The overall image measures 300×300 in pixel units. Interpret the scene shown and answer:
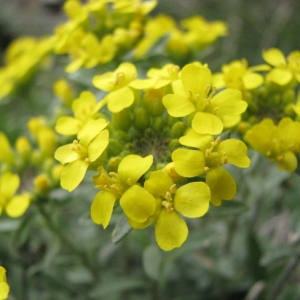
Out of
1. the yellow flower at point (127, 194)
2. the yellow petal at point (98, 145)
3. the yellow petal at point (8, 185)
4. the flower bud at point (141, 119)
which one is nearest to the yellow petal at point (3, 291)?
the yellow flower at point (127, 194)

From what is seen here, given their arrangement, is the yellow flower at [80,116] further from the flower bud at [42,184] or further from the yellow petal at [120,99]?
the flower bud at [42,184]

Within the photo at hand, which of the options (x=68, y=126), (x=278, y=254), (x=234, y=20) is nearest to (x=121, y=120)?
(x=68, y=126)

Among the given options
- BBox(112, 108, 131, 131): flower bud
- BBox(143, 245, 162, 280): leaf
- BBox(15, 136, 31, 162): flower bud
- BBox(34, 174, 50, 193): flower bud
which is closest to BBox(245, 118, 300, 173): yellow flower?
BBox(112, 108, 131, 131): flower bud

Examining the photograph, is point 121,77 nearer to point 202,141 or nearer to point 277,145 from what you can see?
point 202,141

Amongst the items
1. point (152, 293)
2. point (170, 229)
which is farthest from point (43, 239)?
point (170, 229)

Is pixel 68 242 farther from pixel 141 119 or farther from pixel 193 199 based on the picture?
pixel 193 199

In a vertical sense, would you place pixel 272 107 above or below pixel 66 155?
below
